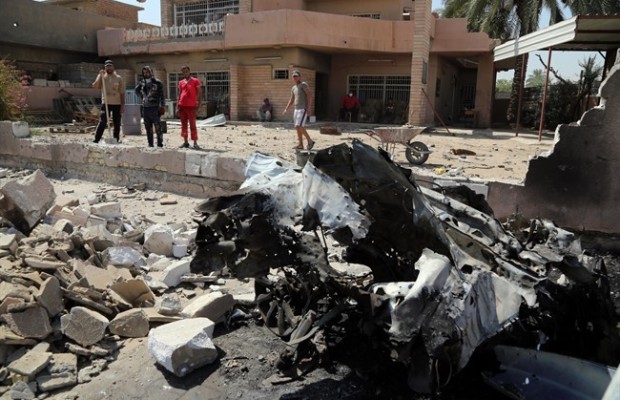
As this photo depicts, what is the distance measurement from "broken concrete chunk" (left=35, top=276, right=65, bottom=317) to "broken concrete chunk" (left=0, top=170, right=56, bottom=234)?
2028 millimetres

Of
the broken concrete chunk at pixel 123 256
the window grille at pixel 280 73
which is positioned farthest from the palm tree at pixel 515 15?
the broken concrete chunk at pixel 123 256

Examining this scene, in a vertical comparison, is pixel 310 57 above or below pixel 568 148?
above

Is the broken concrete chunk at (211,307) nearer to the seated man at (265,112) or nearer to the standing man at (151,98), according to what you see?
the standing man at (151,98)

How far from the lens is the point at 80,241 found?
4543mm

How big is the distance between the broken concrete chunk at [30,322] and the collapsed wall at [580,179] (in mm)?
4577

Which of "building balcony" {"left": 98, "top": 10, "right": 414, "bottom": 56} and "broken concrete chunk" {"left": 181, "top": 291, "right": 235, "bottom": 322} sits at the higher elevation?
"building balcony" {"left": 98, "top": 10, "right": 414, "bottom": 56}

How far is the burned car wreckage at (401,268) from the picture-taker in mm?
2176

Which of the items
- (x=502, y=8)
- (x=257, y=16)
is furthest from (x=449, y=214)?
(x=502, y=8)

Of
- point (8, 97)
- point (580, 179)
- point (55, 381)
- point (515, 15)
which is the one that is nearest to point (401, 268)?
point (55, 381)

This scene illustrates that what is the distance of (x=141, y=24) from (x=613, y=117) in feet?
90.9

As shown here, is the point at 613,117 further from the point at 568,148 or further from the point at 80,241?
the point at 80,241

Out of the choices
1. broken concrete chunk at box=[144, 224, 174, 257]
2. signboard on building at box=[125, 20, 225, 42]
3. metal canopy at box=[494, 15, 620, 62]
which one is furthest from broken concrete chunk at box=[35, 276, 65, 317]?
signboard on building at box=[125, 20, 225, 42]

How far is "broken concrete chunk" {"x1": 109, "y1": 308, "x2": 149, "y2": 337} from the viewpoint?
343 centimetres

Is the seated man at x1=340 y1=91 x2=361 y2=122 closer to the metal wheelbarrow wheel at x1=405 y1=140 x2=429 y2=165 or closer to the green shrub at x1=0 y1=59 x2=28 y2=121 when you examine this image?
the metal wheelbarrow wheel at x1=405 y1=140 x2=429 y2=165
